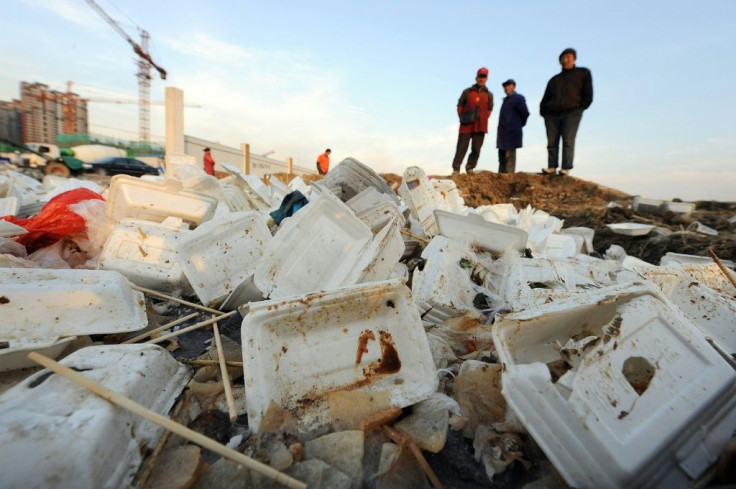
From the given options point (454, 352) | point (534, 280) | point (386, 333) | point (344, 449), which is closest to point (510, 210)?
point (534, 280)

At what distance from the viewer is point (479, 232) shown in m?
2.58

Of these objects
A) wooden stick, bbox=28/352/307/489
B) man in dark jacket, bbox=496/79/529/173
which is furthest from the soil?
wooden stick, bbox=28/352/307/489

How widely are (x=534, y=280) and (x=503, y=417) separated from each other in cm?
109

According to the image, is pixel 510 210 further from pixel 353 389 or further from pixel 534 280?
pixel 353 389

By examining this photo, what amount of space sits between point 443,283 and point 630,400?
1225 millimetres

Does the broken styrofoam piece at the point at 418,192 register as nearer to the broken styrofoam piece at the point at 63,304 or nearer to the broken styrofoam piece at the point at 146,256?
the broken styrofoam piece at the point at 146,256

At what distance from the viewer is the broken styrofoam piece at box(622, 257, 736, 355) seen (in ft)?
5.77

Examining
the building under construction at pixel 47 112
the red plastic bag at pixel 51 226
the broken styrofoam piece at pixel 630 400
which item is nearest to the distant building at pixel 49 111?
the building under construction at pixel 47 112

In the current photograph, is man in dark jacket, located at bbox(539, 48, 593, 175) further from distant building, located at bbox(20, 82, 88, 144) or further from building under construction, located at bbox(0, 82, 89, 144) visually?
distant building, located at bbox(20, 82, 88, 144)

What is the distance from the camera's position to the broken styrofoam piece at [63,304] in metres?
1.42

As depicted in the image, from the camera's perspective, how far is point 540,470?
1.10 metres

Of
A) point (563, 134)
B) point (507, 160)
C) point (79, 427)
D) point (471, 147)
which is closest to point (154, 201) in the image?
point (79, 427)

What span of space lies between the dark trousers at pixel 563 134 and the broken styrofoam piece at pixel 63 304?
23.3ft

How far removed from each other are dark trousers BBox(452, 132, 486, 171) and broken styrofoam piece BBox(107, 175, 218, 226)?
6054 mm
